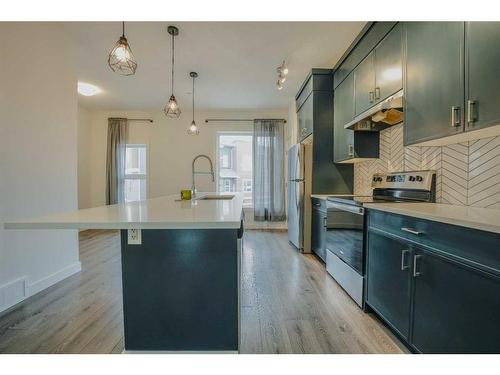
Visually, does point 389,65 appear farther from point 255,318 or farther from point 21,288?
point 21,288

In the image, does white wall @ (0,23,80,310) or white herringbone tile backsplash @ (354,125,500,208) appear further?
white wall @ (0,23,80,310)

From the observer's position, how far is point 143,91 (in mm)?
4508

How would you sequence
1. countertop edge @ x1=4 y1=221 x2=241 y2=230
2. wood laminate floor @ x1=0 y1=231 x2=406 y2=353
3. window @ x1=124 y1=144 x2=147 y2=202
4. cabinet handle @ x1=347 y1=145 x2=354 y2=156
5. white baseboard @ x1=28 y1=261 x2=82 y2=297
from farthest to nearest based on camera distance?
window @ x1=124 y1=144 x2=147 y2=202
cabinet handle @ x1=347 y1=145 x2=354 y2=156
white baseboard @ x1=28 y1=261 x2=82 y2=297
wood laminate floor @ x1=0 y1=231 x2=406 y2=353
countertop edge @ x1=4 y1=221 x2=241 y2=230

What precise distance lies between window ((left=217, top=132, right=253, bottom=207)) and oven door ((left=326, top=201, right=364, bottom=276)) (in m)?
3.22

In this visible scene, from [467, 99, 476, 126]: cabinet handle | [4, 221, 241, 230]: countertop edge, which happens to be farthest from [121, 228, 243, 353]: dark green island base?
[467, 99, 476, 126]: cabinet handle

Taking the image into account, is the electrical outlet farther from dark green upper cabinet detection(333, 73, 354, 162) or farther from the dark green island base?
dark green upper cabinet detection(333, 73, 354, 162)

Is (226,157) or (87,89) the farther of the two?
(226,157)

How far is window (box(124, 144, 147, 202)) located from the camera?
579 centimetres

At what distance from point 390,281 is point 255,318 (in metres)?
0.98

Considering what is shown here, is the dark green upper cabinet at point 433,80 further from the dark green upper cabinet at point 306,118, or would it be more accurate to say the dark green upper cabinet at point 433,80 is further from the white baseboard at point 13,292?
the white baseboard at point 13,292

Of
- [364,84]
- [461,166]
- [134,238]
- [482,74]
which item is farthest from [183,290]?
[364,84]

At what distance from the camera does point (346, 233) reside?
239 cm

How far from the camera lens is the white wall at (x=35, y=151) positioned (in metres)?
2.13
